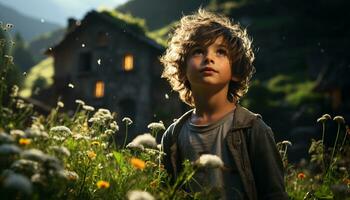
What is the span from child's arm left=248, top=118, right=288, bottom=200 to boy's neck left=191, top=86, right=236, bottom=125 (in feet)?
1.26

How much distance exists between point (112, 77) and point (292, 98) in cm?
1243

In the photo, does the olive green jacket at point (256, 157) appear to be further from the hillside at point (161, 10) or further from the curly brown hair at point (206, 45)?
the hillside at point (161, 10)

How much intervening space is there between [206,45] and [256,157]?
987mm

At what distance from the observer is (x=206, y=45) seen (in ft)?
12.8

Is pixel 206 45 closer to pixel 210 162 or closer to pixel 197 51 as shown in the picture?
pixel 197 51

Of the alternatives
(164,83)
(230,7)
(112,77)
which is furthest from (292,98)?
(230,7)

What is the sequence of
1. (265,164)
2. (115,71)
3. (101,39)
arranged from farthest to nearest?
(101,39), (115,71), (265,164)

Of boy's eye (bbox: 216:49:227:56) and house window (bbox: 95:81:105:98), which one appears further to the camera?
house window (bbox: 95:81:105:98)

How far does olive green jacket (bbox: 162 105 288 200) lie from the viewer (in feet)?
11.5

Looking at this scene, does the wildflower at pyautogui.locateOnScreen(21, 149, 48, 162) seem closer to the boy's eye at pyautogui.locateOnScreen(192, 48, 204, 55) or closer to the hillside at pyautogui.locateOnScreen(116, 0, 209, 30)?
the boy's eye at pyautogui.locateOnScreen(192, 48, 204, 55)

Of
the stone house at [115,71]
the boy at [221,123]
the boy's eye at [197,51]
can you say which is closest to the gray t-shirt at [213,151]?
the boy at [221,123]

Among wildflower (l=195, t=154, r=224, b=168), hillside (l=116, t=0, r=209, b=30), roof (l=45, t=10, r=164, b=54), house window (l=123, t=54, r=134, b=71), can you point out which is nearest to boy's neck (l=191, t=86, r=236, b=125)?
wildflower (l=195, t=154, r=224, b=168)

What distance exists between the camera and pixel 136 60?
29.8 metres

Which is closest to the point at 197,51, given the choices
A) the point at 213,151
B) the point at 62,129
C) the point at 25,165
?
the point at 213,151
